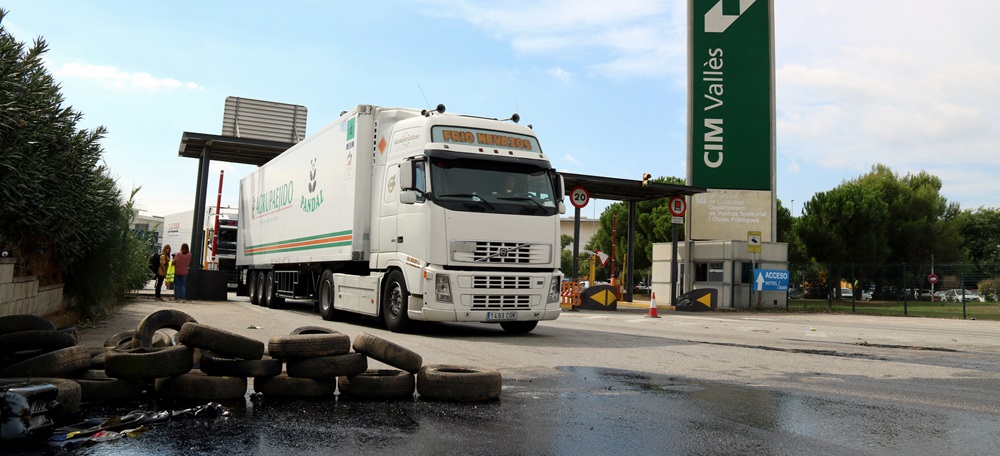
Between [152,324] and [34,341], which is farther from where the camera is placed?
[152,324]

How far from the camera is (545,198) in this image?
473 inches

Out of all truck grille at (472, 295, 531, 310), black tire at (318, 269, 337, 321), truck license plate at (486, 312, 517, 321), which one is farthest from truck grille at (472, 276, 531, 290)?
black tire at (318, 269, 337, 321)

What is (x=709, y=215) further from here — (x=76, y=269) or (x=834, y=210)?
(x=76, y=269)

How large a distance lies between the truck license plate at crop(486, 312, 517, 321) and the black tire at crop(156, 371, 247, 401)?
20.3ft

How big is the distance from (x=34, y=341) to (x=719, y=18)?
3314cm

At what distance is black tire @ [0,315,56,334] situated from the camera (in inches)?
236

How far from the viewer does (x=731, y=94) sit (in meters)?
33.6

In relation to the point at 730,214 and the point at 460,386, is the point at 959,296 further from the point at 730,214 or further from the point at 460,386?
the point at 460,386

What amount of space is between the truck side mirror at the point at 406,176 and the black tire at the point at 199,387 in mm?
6114

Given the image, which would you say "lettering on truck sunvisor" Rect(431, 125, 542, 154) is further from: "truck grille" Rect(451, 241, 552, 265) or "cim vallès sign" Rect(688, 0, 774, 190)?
"cim vallès sign" Rect(688, 0, 774, 190)

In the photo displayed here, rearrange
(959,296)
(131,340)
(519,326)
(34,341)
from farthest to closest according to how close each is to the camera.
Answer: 1. (959,296)
2. (519,326)
3. (131,340)
4. (34,341)

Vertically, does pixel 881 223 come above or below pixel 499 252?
above

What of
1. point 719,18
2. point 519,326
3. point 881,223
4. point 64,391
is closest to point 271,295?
point 519,326

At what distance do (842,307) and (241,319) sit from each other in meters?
23.8
